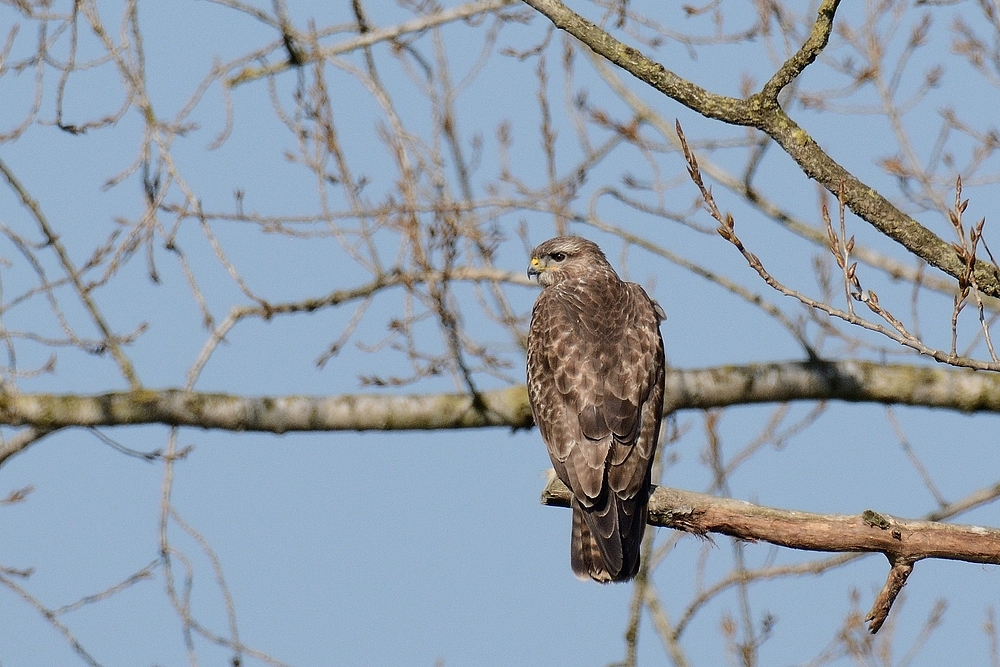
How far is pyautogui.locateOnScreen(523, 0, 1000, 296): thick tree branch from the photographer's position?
4.51 m

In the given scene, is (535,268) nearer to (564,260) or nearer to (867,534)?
(564,260)

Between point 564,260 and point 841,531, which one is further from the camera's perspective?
point 564,260

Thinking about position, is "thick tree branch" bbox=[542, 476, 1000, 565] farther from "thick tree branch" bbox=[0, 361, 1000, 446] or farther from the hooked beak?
"thick tree branch" bbox=[0, 361, 1000, 446]

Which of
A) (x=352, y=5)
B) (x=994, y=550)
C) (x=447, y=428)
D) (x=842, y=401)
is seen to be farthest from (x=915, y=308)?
(x=352, y=5)

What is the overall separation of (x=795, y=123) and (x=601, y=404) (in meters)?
1.59

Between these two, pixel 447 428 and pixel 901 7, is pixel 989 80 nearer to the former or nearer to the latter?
pixel 901 7

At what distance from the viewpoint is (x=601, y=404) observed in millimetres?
5469

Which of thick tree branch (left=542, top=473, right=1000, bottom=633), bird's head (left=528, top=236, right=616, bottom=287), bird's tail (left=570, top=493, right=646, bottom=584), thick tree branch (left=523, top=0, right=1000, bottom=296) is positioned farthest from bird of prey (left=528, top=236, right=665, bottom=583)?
thick tree branch (left=523, top=0, right=1000, bottom=296)

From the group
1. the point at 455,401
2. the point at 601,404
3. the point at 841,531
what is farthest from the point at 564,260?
the point at 841,531

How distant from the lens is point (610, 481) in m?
5.21

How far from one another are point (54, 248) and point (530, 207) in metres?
2.75

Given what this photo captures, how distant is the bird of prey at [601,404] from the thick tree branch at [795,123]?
4.72 feet

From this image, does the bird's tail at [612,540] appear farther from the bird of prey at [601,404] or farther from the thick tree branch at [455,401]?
the thick tree branch at [455,401]

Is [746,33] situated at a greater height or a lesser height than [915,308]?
greater
